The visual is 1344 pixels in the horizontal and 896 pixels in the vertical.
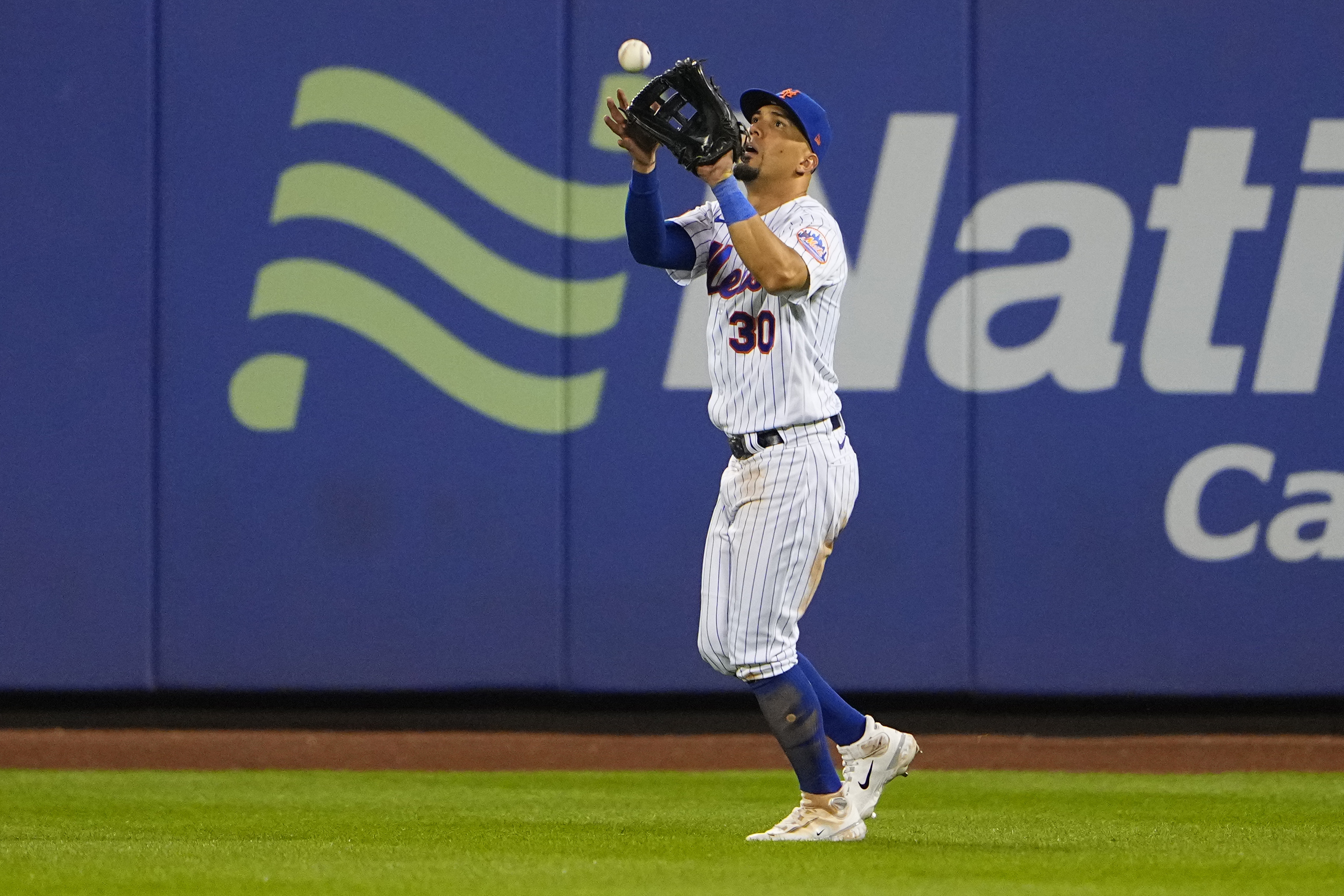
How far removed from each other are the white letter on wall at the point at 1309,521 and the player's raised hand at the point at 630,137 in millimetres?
3247

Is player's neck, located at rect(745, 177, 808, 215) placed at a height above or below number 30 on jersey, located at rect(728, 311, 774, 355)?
above

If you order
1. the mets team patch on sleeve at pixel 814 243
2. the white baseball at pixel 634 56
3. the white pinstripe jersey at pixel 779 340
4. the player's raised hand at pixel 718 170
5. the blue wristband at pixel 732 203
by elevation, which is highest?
the white baseball at pixel 634 56

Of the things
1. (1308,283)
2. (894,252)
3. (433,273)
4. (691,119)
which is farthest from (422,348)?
(1308,283)

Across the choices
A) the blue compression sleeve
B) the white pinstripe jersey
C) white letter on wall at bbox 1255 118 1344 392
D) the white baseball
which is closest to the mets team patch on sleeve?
the white pinstripe jersey

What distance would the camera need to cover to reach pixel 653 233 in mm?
3967

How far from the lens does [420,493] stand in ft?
20.2

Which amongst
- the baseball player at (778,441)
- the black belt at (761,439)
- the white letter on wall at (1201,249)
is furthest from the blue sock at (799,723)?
the white letter on wall at (1201,249)

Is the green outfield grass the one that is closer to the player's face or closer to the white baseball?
the player's face

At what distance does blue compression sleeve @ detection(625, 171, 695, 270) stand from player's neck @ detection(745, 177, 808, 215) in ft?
0.60

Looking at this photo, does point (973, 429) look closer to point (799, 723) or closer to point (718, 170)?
point (799, 723)

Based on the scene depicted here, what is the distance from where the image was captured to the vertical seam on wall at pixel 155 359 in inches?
241

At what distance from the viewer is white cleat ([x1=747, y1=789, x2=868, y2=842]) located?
3834mm

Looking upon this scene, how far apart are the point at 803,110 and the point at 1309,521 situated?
122 inches

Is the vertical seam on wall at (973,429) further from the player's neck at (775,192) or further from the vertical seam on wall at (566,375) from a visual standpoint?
the player's neck at (775,192)
